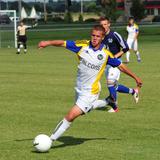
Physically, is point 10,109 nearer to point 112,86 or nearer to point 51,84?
point 112,86

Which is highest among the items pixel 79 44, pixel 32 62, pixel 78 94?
pixel 79 44

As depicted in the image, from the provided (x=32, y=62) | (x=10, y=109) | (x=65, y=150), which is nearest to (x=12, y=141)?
(x=65, y=150)

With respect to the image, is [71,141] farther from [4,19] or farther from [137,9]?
[137,9]

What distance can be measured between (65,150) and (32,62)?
20669mm

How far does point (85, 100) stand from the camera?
10203 mm

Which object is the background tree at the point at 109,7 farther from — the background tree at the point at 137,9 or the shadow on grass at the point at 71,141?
the shadow on grass at the point at 71,141

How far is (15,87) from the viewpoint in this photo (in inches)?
773

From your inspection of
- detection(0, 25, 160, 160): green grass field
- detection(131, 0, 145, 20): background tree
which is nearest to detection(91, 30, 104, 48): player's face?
detection(0, 25, 160, 160): green grass field

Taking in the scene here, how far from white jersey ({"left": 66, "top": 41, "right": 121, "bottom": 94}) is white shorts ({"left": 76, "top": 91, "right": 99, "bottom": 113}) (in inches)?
2.4

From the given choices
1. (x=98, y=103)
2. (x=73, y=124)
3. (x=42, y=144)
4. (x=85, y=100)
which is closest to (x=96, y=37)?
(x=85, y=100)

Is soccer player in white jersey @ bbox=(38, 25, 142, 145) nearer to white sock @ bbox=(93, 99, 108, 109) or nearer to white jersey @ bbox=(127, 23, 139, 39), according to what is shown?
white sock @ bbox=(93, 99, 108, 109)

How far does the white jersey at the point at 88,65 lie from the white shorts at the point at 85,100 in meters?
0.06

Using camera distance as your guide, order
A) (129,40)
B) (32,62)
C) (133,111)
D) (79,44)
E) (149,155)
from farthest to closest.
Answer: (129,40), (32,62), (133,111), (79,44), (149,155)

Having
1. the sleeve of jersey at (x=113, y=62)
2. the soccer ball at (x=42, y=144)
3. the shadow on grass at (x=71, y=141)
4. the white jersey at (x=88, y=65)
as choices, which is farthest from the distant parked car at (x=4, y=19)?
the soccer ball at (x=42, y=144)
